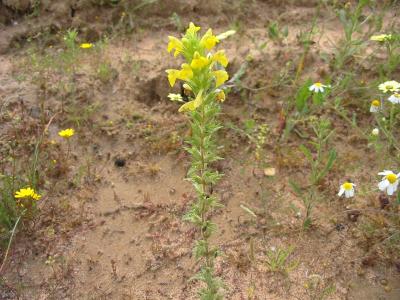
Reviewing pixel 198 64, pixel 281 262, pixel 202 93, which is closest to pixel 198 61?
pixel 198 64

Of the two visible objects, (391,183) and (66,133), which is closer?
(391,183)

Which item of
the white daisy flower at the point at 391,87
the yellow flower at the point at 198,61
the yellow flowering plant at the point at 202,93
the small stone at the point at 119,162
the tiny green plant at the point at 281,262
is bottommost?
the tiny green plant at the point at 281,262

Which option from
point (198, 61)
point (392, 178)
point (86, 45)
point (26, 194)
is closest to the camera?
point (198, 61)

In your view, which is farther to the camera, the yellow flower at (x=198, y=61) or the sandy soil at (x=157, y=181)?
the sandy soil at (x=157, y=181)

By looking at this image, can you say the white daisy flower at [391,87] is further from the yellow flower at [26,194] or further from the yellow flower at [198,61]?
the yellow flower at [26,194]

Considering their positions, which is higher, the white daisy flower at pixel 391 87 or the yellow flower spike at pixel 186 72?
the yellow flower spike at pixel 186 72

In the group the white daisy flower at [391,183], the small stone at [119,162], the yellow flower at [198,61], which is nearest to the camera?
the yellow flower at [198,61]

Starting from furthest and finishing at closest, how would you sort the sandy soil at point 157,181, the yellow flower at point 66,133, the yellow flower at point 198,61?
1. the yellow flower at point 66,133
2. the sandy soil at point 157,181
3. the yellow flower at point 198,61

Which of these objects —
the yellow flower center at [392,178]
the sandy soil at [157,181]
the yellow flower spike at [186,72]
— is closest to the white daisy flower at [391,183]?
the yellow flower center at [392,178]

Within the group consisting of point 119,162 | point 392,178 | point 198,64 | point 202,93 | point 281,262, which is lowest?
point 281,262

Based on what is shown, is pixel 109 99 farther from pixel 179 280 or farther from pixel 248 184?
pixel 179 280

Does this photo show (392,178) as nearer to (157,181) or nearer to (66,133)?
(157,181)
